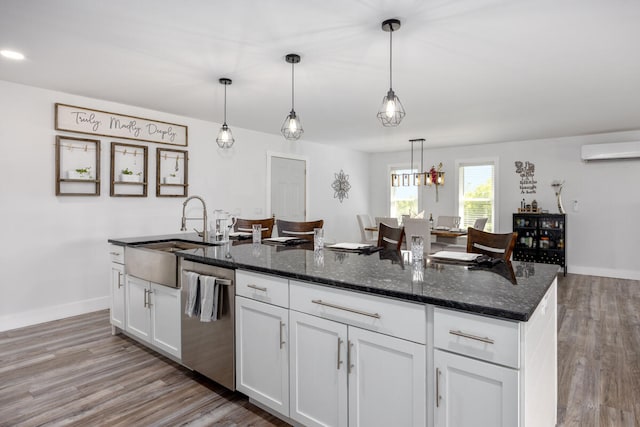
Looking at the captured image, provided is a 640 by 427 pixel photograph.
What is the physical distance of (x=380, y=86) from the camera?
12.1ft

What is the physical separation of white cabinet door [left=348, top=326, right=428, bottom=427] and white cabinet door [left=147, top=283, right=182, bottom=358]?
58.7 inches

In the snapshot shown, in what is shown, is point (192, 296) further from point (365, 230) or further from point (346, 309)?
point (365, 230)

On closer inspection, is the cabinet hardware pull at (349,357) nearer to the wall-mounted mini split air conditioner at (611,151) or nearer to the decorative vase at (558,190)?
the decorative vase at (558,190)

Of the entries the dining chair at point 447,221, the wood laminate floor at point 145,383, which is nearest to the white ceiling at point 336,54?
the dining chair at point 447,221

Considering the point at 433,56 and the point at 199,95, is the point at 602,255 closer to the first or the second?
the point at 433,56

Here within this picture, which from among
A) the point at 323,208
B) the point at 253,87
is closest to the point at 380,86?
the point at 253,87

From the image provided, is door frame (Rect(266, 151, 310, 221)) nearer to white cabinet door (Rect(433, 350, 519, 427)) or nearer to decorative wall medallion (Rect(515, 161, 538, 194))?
decorative wall medallion (Rect(515, 161, 538, 194))

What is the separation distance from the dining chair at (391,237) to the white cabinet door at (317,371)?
1.27m

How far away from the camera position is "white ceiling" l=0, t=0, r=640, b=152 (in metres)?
2.26

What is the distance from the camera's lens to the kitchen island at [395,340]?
1298 millimetres

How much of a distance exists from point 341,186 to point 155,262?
17.3 feet

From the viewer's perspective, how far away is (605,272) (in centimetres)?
612

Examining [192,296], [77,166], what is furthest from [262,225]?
[77,166]

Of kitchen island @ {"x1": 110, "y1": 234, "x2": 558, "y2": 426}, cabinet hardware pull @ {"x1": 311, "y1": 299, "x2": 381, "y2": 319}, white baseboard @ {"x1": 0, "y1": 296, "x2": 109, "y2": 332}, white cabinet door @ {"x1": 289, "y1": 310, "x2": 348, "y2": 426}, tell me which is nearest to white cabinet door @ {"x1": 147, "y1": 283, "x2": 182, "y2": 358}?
kitchen island @ {"x1": 110, "y1": 234, "x2": 558, "y2": 426}
